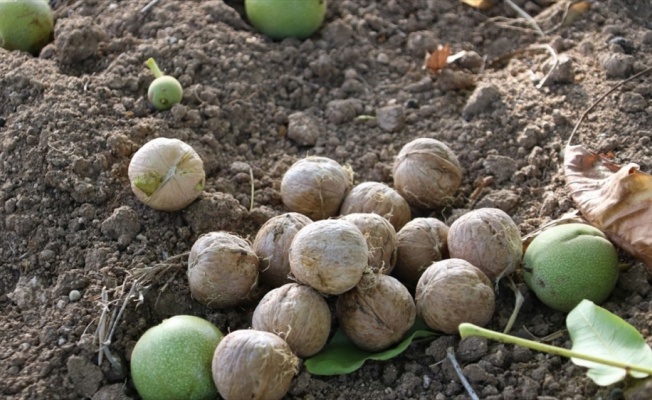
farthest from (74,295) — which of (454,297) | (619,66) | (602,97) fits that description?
(619,66)

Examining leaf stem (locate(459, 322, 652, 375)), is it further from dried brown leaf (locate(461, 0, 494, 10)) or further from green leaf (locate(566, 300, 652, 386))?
dried brown leaf (locate(461, 0, 494, 10))

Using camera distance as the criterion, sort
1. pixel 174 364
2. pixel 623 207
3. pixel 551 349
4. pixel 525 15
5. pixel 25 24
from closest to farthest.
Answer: pixel 551 349 → pixel 174 364 → pixel 623 207 → pixel 25 24 → pixel 525 15

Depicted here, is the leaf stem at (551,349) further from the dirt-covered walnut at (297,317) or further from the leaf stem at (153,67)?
the leaf stem at (153,67)

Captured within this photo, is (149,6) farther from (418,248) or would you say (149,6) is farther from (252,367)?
(252,367)

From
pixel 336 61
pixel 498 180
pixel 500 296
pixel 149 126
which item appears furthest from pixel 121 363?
pixel 336 61

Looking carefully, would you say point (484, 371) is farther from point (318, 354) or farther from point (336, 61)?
point (336, 61)

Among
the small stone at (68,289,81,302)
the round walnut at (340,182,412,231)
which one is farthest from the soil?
the round walnut at (340,182,412,231)

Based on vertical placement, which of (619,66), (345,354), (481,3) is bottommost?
(345,354)
